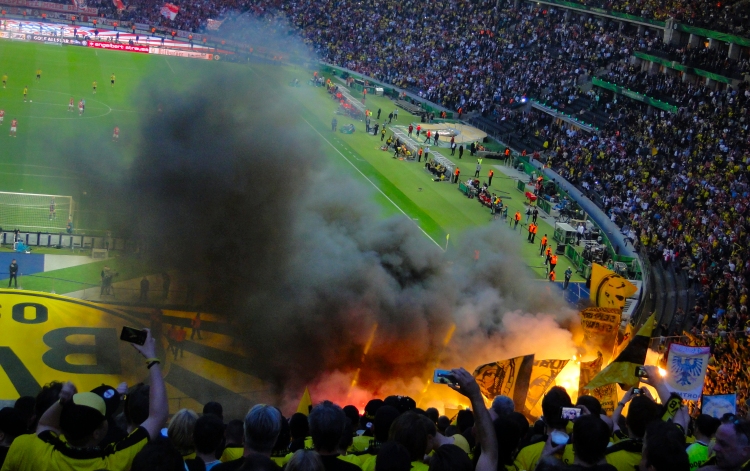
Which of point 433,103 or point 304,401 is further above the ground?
point 304,401

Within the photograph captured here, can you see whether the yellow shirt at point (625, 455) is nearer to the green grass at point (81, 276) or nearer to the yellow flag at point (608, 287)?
the yellow flag at point (608, 287)

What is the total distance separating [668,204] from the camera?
2931cm

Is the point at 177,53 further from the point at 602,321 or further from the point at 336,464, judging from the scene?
the point at 336,464

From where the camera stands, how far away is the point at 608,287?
1595 cm

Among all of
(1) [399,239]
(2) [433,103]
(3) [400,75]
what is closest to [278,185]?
(1) [399,239]

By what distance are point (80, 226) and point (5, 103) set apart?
59.7 ft

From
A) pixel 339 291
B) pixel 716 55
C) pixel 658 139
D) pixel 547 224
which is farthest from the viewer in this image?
pixel 716 55

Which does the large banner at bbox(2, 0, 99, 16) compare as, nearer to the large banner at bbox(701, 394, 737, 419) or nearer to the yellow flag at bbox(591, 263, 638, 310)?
the yellow flag at bbox(591, 263, 638, 310)

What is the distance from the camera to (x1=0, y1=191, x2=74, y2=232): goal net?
25.0 metres

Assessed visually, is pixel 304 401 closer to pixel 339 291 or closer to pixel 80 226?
pixel 339 291

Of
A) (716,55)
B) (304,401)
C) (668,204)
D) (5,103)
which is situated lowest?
(5,103)

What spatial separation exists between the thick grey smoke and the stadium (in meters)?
0.07

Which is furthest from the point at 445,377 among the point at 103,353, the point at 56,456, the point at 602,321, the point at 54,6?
the point at 54,6

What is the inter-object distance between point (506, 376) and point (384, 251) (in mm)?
9492
